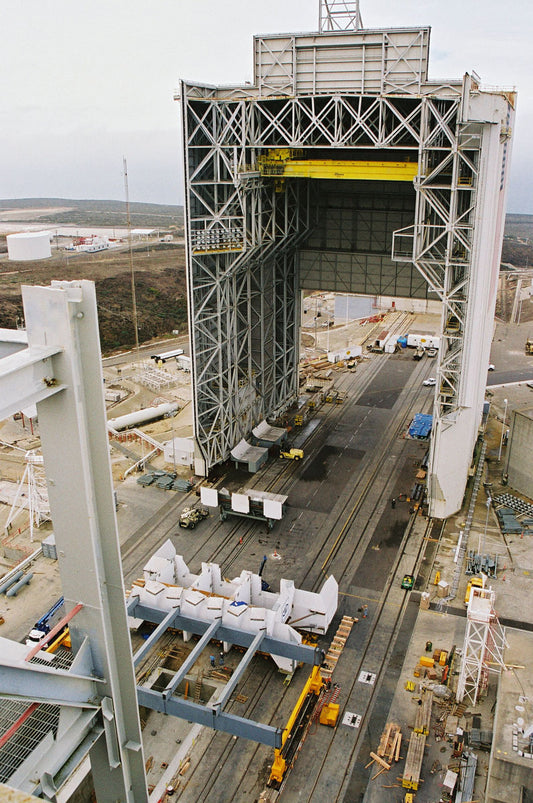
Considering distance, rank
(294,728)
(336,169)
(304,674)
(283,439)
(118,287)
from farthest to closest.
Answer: (118,287), (283,439), (336,169), (304,674), (294,728)

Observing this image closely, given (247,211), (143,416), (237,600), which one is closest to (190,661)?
(237,600)

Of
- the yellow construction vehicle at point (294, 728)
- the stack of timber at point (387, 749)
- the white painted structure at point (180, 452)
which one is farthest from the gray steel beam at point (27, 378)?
the white painted structure at point (180, 452)

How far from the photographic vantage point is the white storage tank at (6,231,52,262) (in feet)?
453

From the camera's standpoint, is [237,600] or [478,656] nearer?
[478,656]

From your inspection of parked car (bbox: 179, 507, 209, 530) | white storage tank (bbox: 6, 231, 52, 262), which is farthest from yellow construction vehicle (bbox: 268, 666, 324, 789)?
white storage tank (bbox: 6, 231, 52, 262)

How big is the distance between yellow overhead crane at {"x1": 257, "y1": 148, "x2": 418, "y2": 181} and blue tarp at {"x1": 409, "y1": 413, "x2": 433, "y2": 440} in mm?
21140

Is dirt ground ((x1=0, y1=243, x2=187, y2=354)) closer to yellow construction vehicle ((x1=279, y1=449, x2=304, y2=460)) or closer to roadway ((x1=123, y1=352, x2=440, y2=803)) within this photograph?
roadway ((x1=123, y1=352, x2=440, y2=803))

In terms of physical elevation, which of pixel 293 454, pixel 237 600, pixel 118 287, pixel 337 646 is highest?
pixel 118 287

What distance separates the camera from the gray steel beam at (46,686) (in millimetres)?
10461

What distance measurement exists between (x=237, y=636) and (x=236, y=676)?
2.94 m

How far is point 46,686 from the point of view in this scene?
11.2 m

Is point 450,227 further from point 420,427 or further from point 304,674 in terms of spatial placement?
point 304,674

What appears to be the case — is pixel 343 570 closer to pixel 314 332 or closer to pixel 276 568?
pixel 276 568

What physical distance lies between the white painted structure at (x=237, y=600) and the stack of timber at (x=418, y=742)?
18.4ft
